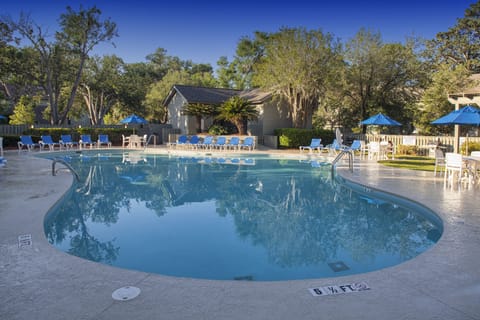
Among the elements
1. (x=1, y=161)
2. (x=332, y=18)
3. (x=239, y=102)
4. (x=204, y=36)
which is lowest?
(x=1, y=161)

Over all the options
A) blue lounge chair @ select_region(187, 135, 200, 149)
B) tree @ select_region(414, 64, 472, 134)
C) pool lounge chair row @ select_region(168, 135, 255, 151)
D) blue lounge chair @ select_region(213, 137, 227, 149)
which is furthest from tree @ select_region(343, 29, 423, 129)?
blue lounge chair @ select_region(187, 135, 200, 149)

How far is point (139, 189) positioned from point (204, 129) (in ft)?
59.3

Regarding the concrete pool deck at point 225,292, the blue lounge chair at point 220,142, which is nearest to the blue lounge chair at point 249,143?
the blue lounge chair at point 220,142

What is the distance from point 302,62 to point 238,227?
17.0 metres

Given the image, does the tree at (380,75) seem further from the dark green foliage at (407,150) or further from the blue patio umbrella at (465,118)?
the blue patio umbrella at (465,118)

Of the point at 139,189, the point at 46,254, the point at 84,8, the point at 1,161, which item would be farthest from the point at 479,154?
the point at 84,8

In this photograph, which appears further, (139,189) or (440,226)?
(139,189)

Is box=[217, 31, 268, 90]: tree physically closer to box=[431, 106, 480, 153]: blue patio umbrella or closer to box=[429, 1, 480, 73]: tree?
box=[429, 1, 480, 73]: tree

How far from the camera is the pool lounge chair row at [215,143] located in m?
22.8

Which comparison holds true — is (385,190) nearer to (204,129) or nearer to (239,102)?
(239,102)

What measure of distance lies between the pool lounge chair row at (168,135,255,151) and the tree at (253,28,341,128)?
14.1ft

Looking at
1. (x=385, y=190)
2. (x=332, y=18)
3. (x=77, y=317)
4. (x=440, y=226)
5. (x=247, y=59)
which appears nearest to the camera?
(x=77, y=317)

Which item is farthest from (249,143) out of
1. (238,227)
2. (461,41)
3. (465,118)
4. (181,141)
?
(461,41)

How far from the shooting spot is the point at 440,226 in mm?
6520
